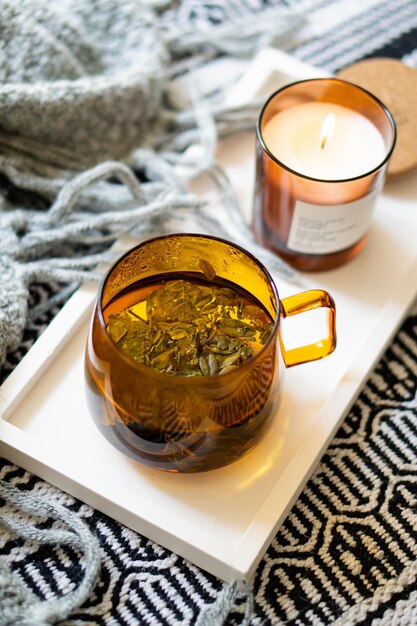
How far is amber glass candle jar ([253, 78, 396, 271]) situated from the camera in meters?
0.57

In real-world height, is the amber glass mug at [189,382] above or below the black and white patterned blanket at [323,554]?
above

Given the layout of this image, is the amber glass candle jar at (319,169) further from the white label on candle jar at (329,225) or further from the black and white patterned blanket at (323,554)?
the black and white patterned blanket at (323,554)

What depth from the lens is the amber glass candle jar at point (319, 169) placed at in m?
0.57

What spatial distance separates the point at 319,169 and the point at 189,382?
0.22 meters

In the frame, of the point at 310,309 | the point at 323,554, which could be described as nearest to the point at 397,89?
the point at 310,309

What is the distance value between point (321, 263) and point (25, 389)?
24 cm

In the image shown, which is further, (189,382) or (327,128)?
(327,128)

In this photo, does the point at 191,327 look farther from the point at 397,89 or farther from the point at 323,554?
the point at 397,89

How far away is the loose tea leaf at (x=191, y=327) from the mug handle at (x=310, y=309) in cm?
2

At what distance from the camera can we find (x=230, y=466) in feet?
1.73

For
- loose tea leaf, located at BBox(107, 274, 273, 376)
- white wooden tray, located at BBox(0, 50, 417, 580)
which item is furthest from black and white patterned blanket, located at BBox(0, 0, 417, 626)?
loose tea leaf, located at BBox(107, 274, 273, 376)

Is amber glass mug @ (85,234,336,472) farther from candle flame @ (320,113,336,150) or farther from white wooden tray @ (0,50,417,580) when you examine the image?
candle flame @ (320,113,336,150)

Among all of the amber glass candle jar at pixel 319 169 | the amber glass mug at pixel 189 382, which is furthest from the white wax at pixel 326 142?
the amber glass mug at pixel 189 382

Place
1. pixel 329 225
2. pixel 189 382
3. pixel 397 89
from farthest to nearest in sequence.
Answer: pixel 397 89 < pixel 329 225 < pixel 189 382
